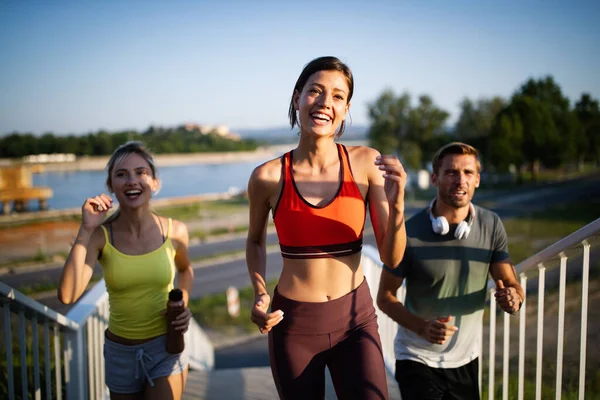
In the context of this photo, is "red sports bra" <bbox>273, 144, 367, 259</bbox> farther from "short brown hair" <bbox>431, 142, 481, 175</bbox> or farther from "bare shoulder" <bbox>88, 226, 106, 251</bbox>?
"bare shoulder" <bbox>88, 226, 106, 251</bbox>

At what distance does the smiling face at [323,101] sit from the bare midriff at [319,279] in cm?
49

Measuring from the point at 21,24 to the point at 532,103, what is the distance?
33.5m

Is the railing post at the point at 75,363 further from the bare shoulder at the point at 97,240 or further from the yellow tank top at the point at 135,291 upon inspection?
the bare shoulder at the point at 97,240

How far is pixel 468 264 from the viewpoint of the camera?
6.94 ft

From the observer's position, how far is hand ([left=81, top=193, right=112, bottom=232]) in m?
2.04

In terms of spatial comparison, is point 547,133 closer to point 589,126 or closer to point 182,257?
point 589,126

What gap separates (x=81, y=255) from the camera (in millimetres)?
2062

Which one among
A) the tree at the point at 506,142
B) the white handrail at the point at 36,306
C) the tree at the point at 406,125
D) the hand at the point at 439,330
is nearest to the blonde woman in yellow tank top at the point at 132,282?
the white handrail at the point at 36,306

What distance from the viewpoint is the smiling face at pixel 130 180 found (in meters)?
2.27

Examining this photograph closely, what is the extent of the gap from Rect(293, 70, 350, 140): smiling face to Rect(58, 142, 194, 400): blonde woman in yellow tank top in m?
0.96

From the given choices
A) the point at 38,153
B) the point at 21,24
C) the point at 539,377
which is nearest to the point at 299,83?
the point at 539,377

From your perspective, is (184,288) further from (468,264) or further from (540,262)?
(540,262)

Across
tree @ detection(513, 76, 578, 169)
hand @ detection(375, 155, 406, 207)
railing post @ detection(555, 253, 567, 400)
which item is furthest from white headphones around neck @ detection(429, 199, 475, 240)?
tree @ detection(513, 76, 578, 169)

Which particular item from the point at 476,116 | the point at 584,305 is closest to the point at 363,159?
the point at 584,305
